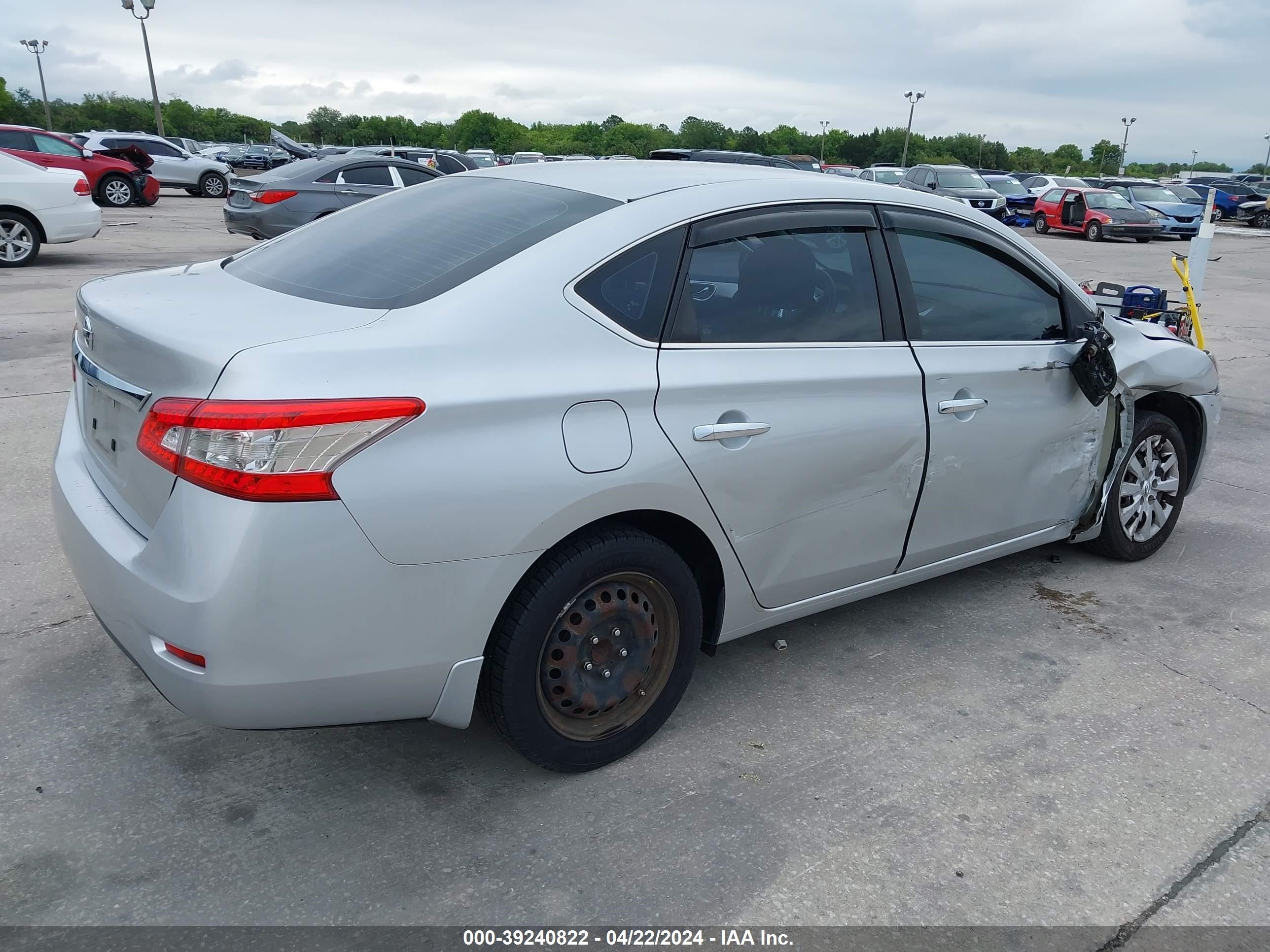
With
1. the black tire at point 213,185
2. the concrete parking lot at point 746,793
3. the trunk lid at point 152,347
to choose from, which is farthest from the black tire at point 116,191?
the trunk lid at point 152,347

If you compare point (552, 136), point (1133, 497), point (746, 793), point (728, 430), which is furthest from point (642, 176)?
point (552, 136)

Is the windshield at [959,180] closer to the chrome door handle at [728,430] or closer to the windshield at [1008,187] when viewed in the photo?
the windshield at [1008,187]

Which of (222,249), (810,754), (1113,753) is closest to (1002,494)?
(1113,753)

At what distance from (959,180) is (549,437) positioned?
2731 cm

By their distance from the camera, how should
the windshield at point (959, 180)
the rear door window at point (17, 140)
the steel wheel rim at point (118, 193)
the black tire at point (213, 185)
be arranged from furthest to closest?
1. the black tire at point (213, 185)
2. the windshield at point (959, 180)
3. the steel wheel rim at point (118, 193)
4. the rear door window at point (17, 140)

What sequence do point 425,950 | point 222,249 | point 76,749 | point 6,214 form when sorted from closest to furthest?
point 425,950 < point 76,749 < point 6,214 < point 222,249

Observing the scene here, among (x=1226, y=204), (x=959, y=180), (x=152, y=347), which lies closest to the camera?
(x=152, y=347)

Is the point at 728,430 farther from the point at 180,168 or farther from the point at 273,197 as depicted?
the point at 180,168

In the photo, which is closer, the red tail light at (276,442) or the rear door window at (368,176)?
the red tail light at (276,442)

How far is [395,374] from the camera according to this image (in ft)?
7.64

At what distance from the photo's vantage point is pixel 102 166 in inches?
863

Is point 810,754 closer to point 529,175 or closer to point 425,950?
point 425,950

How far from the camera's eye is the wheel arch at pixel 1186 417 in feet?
14.7

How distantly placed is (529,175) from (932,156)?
10505cm
